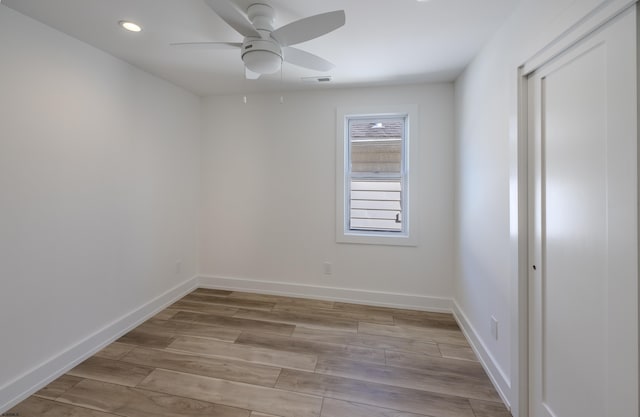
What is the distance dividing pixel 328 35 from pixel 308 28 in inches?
21.2

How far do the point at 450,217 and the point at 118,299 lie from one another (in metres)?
3.33

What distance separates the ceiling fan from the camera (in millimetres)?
1348

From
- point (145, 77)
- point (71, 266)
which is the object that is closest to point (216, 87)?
point (145, 77)

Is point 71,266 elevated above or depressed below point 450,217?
below

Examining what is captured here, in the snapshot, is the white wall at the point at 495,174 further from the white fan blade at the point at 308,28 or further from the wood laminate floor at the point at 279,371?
the white fan blade at the point at 308,28

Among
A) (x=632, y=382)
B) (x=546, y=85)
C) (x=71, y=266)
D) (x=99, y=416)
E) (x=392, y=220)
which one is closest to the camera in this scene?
(x=632, y=382)

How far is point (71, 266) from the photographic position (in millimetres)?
1929

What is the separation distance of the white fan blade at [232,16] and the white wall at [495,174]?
1513 mm

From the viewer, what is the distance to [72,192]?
1.92 m

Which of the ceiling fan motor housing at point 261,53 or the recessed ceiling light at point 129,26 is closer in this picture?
the ceiling fan motor housing at point 261,53

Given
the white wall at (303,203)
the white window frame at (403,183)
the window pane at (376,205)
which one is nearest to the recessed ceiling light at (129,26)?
the white wall at (303,203)

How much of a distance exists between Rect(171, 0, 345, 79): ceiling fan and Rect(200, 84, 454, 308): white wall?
4.56 feet

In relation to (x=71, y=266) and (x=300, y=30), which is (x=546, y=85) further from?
(x=71, y=266)

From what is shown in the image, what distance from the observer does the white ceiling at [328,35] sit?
154cm
